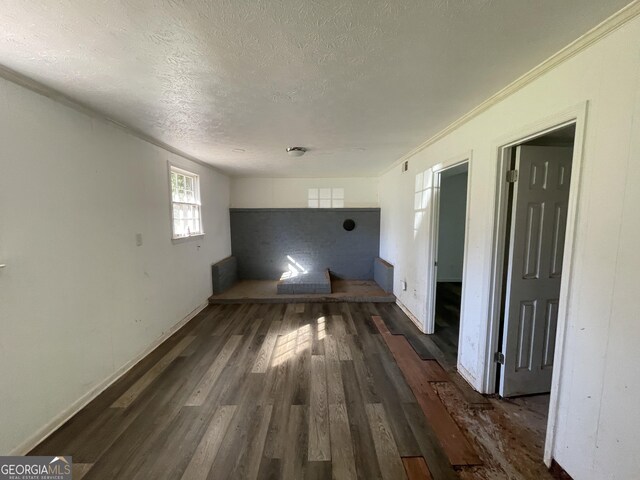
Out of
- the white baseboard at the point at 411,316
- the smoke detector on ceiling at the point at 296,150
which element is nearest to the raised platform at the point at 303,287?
the white baseboard at the point at 411,316

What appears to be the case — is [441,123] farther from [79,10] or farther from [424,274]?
[79,10]

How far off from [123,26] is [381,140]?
2392 millimetres

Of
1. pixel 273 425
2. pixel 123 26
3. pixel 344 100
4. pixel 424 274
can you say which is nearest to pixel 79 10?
pixel 123 26

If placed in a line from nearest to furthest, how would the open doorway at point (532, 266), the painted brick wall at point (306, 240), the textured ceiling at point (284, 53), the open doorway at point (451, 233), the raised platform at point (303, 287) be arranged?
the textured ceiling at point (284, 53) < the open doorway at point (532, 266) < the raised platform at point (303, 287) < the open doorway at point (451, 233) < the painted brick wall at point (306, 240)

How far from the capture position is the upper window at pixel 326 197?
548cm

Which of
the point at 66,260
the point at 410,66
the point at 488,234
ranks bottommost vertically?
the point at 66,260

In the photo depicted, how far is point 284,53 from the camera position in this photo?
51.4 inches

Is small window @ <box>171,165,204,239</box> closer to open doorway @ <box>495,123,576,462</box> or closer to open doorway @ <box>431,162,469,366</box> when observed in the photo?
open doorway @ <box>495,123,576,462</box>

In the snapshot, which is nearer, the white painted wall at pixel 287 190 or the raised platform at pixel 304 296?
the raised platform at pixel 304 296

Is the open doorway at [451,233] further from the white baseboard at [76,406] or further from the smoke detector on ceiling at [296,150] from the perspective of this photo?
the white baseboard at [76,406]

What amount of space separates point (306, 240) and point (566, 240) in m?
4.39

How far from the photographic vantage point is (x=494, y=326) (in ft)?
6.60

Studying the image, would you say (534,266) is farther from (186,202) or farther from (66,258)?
(186,202)

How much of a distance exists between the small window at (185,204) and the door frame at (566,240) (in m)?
3.52
